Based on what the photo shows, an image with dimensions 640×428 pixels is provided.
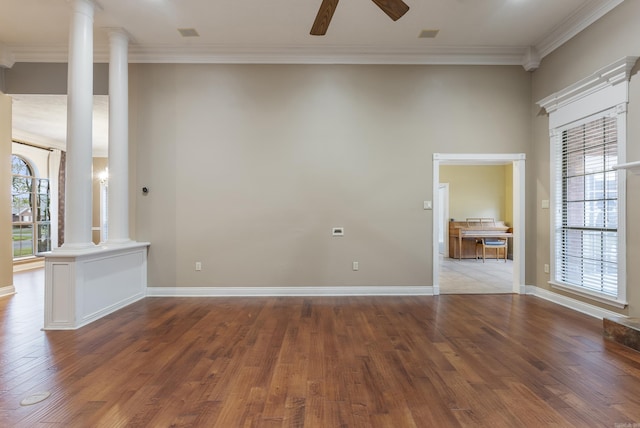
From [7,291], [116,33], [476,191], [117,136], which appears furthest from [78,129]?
[476,191]

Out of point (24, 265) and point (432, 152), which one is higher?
point (432, 152)

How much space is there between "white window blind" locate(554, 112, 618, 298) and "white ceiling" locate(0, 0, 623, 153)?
1256mm

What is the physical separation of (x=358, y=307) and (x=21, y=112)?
646cm

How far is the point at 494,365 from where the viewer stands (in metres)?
2.39

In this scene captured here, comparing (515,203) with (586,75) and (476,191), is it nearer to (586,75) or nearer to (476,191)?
(586,75)

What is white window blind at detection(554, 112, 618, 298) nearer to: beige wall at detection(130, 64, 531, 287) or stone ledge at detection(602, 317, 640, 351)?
stone ledge at detection(602, 317, 640, 351)

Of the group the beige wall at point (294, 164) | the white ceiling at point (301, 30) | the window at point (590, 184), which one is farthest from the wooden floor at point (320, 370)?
the white ceiling at point (301, 30)

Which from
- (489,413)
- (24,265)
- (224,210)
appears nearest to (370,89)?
(224,210)

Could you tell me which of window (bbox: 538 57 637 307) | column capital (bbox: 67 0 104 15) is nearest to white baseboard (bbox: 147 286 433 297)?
window (bbox: 538 57 637 307)

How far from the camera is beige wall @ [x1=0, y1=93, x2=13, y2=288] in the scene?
4531 mm

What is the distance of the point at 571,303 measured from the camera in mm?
3928

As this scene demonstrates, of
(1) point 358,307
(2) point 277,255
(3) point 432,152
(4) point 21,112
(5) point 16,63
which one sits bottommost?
(1) point 358,307

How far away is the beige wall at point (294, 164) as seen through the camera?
4.53m

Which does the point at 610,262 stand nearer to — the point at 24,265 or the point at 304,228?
the point at 304,228
